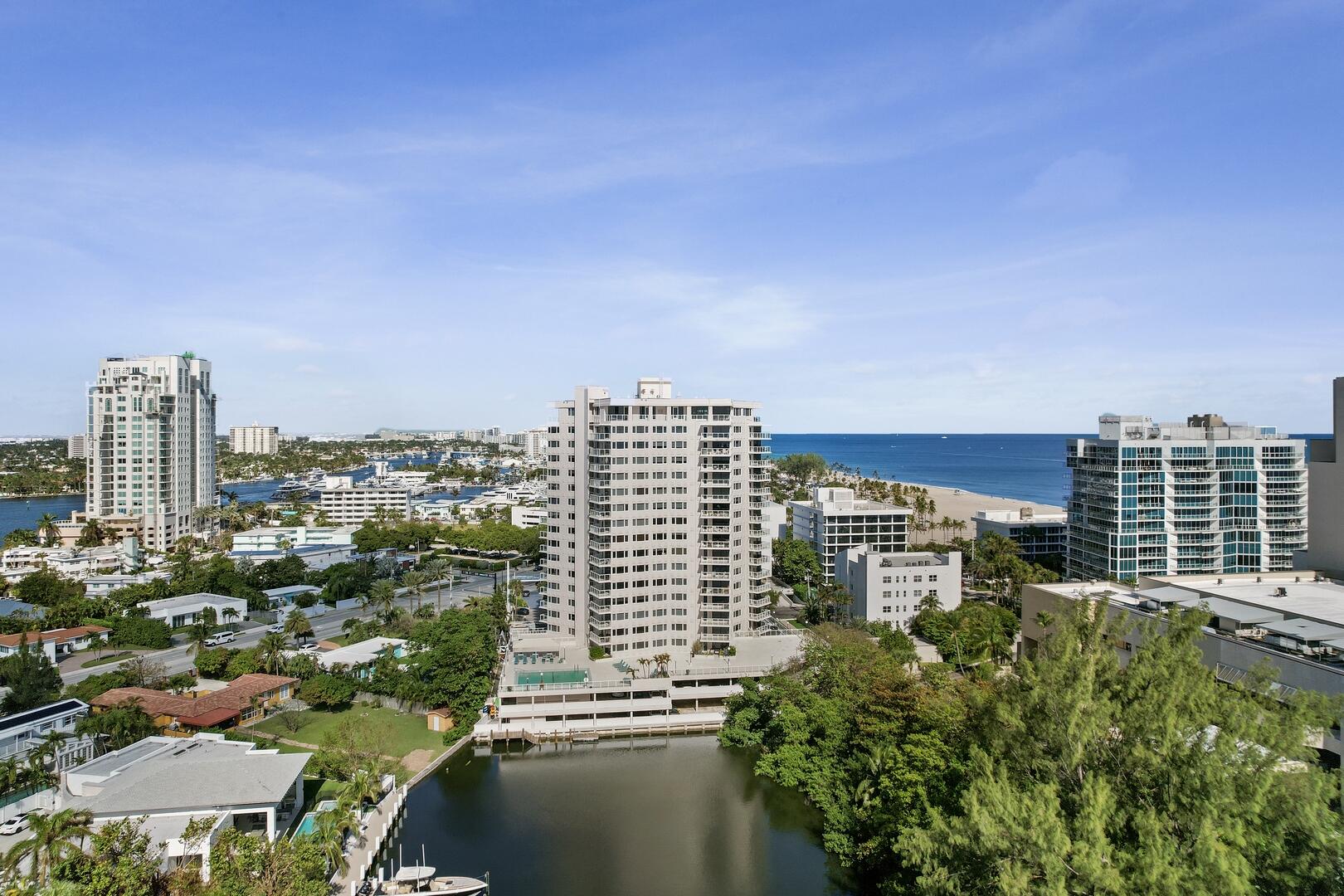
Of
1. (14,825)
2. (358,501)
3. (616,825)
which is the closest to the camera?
(14,825)

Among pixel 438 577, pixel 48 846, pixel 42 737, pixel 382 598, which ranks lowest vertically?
pixel 42 737

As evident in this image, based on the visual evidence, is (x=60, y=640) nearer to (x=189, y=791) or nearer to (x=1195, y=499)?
(x=189, y=791)

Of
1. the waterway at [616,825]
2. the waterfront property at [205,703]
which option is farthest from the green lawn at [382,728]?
the waterway at [616,825]

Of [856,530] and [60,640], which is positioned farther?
[856,530]

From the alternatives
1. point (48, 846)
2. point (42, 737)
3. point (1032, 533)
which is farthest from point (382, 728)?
point (1032, 533)

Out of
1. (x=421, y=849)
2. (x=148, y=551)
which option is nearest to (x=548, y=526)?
(x=421, y=849)

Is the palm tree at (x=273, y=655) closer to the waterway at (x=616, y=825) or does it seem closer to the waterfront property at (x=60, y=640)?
the waterway at (x=616, y=825)
